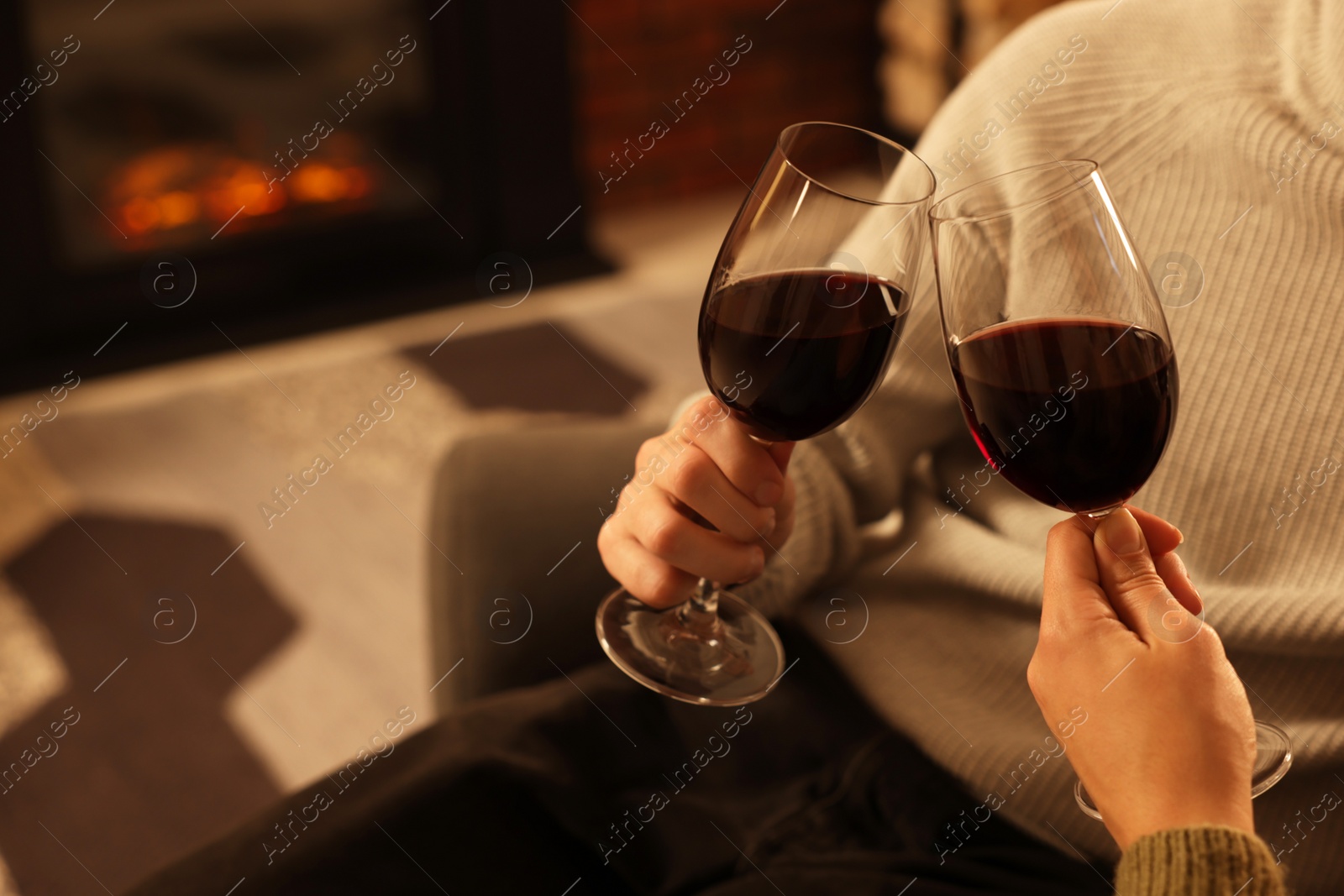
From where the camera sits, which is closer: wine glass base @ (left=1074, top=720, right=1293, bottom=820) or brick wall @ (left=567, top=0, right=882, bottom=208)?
wine glass base @ (left=1074, top=720, right=1293, bottom=820)

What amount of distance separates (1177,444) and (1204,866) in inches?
15.6

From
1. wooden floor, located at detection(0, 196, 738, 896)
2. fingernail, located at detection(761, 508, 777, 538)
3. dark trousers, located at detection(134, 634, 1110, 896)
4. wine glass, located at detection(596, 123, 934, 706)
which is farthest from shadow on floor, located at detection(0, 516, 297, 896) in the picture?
wine glass, located at detection(596, 123, 934, 706)

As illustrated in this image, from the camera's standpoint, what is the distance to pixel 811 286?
0.66 metres

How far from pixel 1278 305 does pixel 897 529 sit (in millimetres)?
344

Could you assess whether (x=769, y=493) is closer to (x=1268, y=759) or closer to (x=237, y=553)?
(x=1268, y=759)

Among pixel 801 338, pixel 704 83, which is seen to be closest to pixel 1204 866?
pixel 801 338

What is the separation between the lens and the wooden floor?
4.93ft

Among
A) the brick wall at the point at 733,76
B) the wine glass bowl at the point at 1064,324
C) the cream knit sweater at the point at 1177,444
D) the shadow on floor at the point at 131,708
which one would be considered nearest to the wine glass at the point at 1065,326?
the wine glass bowl at the point at 1064,324

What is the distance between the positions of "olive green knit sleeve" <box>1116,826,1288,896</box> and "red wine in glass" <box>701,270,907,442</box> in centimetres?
30

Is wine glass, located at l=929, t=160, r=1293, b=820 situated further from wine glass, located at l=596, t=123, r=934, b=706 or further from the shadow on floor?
the shadow on floor

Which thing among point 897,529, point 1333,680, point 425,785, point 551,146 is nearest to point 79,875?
point 425,785

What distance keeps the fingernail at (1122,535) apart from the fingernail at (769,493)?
24 centimetres

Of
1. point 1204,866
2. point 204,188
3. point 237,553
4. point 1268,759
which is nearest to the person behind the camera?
point 1204,866

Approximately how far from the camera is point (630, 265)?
2.98 m
